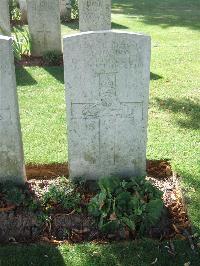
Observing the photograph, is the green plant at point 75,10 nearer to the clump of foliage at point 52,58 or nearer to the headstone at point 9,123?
the clump of foliage at point 52,58

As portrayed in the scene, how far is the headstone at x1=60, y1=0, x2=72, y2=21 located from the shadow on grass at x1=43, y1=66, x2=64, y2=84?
600 cm

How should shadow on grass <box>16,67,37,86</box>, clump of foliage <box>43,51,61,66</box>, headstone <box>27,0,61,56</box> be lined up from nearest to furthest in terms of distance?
shadow on grass <box>16,67,37,86</box> → headstone <box>27,0,61,56</box> → clump of foliage <box>43,51,61,66</box>

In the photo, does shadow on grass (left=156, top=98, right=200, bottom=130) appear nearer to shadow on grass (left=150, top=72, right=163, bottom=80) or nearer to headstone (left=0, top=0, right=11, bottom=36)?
shadow on grass (left=150, top=72, right=163, bottom=80)

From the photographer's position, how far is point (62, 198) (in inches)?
173

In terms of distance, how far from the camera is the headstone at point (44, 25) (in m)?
9.72

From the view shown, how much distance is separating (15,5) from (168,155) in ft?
38.7

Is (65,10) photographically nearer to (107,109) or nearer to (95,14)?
(95,14)

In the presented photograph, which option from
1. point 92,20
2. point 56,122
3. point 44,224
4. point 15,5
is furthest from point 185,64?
point 15,5

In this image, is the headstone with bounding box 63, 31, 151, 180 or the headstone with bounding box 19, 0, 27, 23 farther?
the headstone with bounding box 19, 0, 27, 23

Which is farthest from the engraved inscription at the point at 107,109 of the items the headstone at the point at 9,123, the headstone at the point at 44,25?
the headstone at the point at 44,25

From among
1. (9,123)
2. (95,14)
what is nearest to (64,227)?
(9,123)

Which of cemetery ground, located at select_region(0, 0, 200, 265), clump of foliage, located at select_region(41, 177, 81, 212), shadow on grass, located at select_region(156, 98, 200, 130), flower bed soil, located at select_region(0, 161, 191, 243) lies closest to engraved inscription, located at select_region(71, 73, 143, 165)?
clump of foliage, located at select_region(41, 177, 81, 212)

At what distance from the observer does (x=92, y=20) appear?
909 centimetres

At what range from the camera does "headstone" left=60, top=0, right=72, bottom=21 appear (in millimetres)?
14994
